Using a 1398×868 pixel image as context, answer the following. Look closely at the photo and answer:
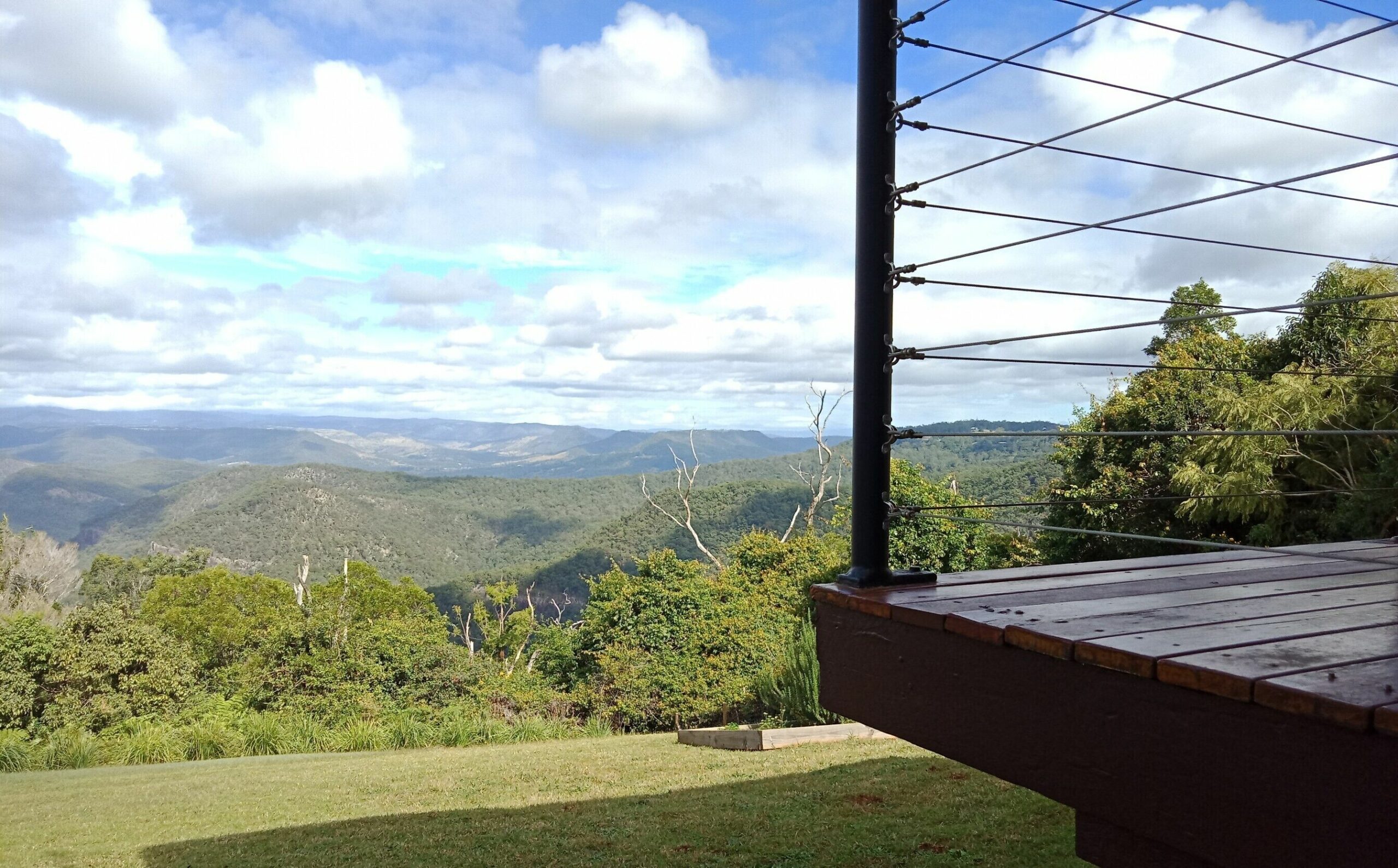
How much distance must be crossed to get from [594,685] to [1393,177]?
38.3 ft

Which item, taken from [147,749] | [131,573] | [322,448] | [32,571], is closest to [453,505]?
[131,573]

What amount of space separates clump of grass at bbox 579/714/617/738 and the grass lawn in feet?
10.7

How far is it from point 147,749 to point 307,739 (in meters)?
1.65

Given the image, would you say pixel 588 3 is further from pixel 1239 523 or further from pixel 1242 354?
pixel 1239 523

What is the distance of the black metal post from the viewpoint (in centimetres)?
157

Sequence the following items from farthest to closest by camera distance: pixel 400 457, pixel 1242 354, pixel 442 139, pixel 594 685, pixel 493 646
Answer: pixel 400 457, pixel 442 139, pixel 493 646, pixel 594 685, pixel 1242 354

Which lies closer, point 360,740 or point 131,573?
point 360,740

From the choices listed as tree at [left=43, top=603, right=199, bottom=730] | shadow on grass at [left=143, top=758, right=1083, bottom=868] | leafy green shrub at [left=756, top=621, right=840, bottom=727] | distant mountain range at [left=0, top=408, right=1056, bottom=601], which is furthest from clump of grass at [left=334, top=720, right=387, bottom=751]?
distant mountain range at [left=0, top=408, right=1056, bottom=601]

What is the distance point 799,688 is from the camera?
9180mm

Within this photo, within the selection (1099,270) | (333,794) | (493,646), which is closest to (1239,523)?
(1099,270)

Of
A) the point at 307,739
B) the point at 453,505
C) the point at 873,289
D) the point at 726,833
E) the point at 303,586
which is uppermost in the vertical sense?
the point at 873,289

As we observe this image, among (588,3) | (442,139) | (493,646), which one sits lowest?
(493,646)

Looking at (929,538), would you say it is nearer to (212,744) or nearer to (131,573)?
(212,744)

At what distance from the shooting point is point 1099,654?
1051 millimetres
